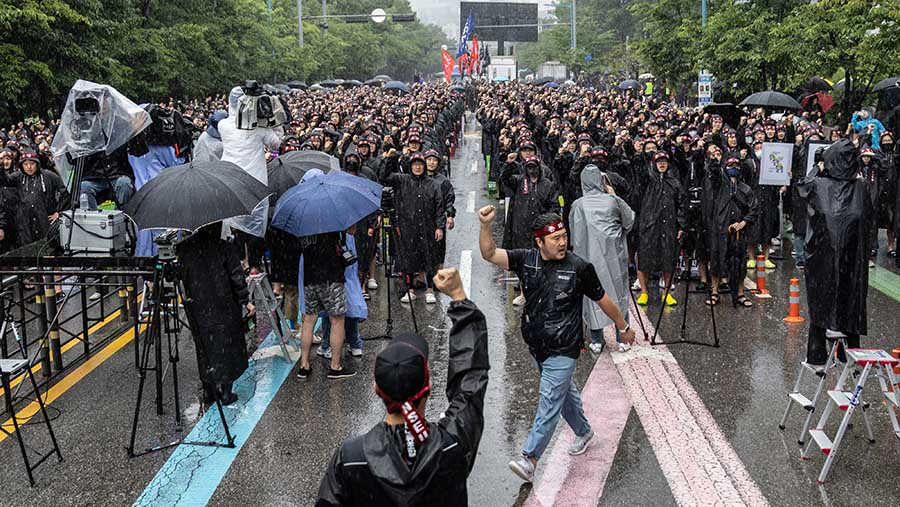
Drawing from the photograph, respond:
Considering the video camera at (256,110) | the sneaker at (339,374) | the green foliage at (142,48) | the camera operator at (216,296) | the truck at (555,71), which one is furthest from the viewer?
the truck at (555,71)

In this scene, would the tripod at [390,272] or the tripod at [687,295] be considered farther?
the tripod at [390,272]

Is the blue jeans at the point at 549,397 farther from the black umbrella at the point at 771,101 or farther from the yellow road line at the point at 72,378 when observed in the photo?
the black umbrella at the point at 771,101

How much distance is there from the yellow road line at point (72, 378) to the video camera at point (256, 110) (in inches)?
99.4

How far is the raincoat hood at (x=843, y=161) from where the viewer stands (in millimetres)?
7289

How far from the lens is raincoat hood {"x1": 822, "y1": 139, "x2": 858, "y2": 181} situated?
7.29m

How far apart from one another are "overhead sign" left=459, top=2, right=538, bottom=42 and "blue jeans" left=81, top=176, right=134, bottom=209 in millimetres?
78630

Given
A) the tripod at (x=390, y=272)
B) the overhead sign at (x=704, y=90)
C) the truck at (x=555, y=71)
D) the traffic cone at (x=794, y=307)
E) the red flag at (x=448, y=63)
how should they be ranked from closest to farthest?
1. the tripod at (x=390, y=272)
2. the traffic cone at (x=794, y=307)
3. the overhead sign at (x=704, y=90)
4. the red flag at (x=448, y=63)
5. the truck at (x=555, y=71)

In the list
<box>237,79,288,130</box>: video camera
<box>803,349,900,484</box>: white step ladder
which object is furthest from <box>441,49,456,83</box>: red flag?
<box>803,349,900,484</box>: white step ladder

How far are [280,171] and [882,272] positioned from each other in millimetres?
7727

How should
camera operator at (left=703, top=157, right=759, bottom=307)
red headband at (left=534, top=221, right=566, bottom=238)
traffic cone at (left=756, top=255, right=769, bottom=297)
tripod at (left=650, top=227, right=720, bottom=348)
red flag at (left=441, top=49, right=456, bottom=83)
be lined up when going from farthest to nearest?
red flag at (left=441, top=49, right=456, bottom=83), traffic cone at (left=756, top=255, right=769, bottom=297), camera operator at (left=703, top=157, right=759, bottom=307), tripod at (left=650, top=227, right=720, bottom=348), red headband at (left=534, top=221, right=566, bottom=238)

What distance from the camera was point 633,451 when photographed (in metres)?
6.80

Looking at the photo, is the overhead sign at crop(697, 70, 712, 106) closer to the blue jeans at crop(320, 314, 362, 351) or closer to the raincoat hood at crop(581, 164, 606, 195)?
the raincoat hood at crop(581, 164, 606, 195)

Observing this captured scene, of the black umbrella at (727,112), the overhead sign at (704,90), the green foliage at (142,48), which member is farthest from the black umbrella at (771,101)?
the green foliage at (142,48)

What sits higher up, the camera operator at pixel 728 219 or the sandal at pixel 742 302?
the camera operator at pixel 728 219
